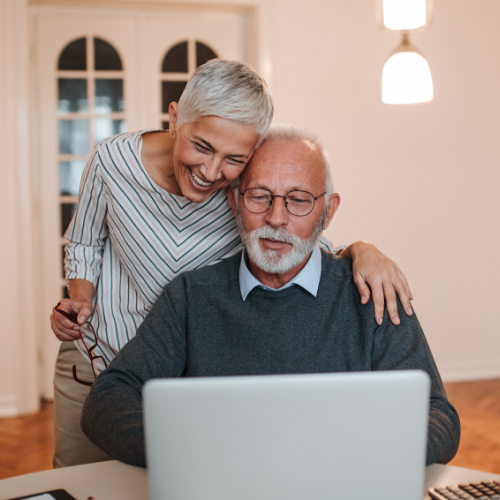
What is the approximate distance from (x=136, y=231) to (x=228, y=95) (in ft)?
1.77

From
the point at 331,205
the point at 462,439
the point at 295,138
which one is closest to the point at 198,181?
the point at 295,138

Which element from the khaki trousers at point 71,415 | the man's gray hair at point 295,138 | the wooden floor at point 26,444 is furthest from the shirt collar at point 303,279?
the wooden floor at point 26,444

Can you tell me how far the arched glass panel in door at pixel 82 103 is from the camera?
3.76m

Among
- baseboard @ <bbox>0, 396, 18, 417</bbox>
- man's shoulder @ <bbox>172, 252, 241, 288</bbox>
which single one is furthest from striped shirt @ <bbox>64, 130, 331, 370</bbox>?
baseboard @ <bbox>0, 396, 18, 417</bbox>

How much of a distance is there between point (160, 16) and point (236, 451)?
3.69 m

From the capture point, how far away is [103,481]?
1020 millimetres

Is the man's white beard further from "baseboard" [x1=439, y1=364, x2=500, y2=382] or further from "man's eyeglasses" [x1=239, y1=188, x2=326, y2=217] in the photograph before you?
"baseboard" [x1=439, y1=364, x2=500, y2=382]

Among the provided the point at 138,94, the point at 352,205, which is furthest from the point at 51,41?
the point at 352,205

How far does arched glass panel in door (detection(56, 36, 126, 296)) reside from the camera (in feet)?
12.3

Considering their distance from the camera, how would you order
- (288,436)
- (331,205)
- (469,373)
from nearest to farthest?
(288,436) → (331,205) → (469,373)

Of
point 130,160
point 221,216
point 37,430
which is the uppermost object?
point 130,160

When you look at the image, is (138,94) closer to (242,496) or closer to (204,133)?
(204,133)

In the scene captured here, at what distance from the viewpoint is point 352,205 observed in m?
4.09

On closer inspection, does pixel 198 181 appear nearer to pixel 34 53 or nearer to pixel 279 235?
pixel 279 235
